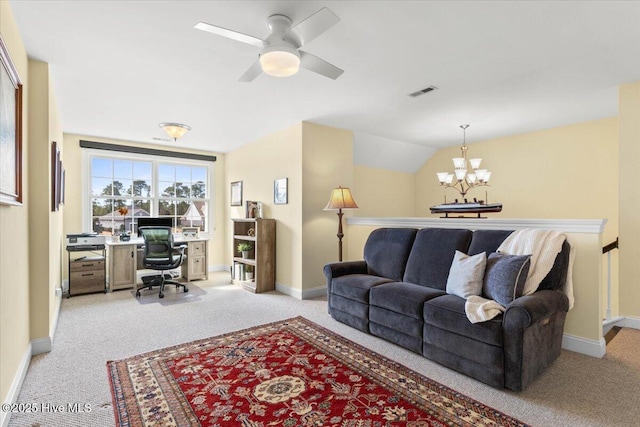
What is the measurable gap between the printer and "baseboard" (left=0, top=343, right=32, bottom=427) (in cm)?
235

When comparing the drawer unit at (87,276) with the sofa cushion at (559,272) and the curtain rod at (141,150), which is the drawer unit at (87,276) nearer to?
the curtain rod at (141,150)

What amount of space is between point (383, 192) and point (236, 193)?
2.93 metres

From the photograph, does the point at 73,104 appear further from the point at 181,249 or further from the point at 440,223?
the point at 440,223

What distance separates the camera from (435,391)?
83.0 inches

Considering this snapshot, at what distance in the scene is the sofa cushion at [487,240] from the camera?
285 centimetres

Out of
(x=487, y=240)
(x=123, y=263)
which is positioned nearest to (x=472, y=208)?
(x=487, y=240)

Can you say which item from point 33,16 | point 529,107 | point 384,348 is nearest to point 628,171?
point 529,107

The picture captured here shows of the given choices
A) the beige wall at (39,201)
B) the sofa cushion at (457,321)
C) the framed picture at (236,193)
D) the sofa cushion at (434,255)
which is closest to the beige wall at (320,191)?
the sofa cushion at (434,255)

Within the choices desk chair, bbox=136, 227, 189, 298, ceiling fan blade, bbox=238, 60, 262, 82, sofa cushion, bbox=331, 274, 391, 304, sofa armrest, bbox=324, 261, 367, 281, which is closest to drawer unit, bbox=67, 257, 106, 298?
desk chair, bbox=136, 227, 189, 298

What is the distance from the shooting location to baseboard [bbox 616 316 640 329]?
126 inches

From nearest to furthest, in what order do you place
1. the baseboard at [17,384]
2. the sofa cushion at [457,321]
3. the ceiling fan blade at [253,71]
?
the baseboard at [17,384], the sofa cushion at [457,321], the ceiling fan blade at [253,71]

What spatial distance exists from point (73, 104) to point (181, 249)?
7.74ft

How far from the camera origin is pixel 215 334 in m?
3.13

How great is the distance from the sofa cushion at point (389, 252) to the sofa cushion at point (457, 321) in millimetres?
868
